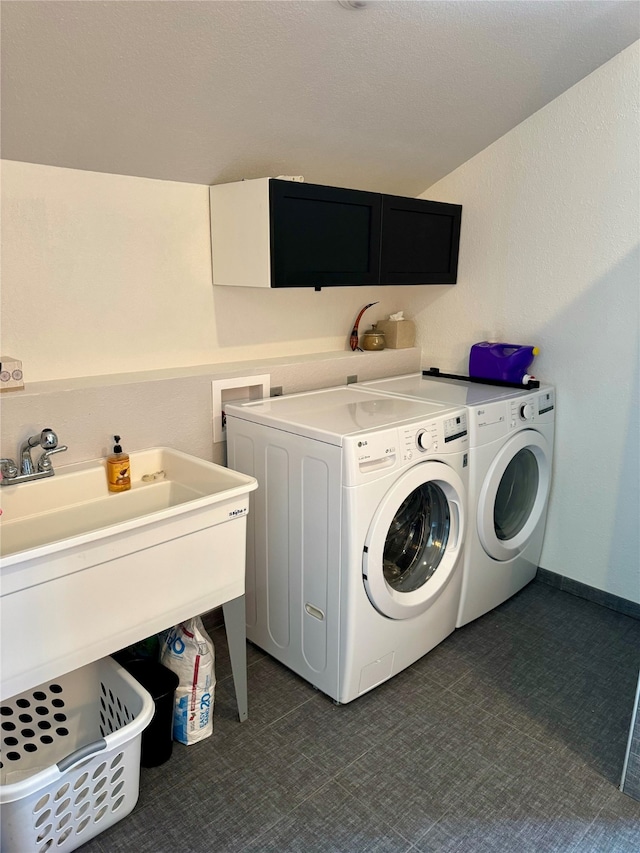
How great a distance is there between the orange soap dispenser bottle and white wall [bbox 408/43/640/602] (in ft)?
5.88

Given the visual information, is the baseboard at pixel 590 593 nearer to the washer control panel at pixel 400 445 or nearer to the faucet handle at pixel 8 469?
the washer control panel at pixel 400 445

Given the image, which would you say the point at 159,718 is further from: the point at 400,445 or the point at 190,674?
the point at 400,445

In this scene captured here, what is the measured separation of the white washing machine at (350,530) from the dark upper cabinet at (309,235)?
0.48m

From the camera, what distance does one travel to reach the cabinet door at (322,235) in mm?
2098

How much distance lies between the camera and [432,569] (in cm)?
221

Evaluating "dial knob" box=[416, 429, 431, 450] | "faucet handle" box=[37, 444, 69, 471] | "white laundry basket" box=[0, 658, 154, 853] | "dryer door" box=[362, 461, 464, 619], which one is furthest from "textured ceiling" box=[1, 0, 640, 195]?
"white laundry basket" box=[0, 658, 154, 853]

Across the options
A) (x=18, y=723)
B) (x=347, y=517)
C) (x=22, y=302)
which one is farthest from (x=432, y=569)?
(x=22, y=302)

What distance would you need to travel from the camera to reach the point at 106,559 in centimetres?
145

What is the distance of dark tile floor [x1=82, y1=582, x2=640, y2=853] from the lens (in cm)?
158

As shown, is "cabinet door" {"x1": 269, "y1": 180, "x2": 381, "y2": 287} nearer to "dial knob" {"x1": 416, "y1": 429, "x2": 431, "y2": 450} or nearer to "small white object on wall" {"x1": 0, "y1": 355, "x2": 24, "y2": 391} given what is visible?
"dial knob" {"x1": 416, "y1": 429, "x2": 431, "y2": 450}

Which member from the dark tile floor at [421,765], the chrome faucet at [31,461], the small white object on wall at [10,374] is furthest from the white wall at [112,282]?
the dark tile floor at [421,765]

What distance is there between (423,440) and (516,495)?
0.92 meters

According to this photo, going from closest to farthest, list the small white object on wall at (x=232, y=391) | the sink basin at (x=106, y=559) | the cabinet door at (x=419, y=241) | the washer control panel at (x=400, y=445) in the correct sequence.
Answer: the sink basin at (x=106, y=559), the washer control panel at (x=400, y=445), the small white object on wall at (x=232, y=391), the cabinet door at (x=419, y=241)

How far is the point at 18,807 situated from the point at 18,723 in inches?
15.0
